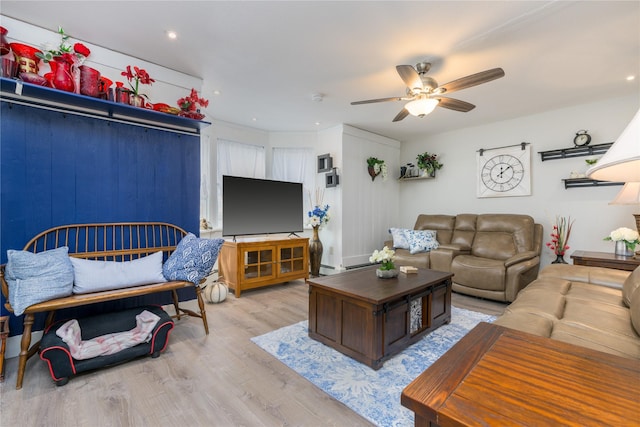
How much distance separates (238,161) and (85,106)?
8.08 feet

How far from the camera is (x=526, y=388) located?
69 cm

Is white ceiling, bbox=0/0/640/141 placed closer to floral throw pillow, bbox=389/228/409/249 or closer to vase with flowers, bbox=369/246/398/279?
vase with flowers, bbox=369/246/398/279

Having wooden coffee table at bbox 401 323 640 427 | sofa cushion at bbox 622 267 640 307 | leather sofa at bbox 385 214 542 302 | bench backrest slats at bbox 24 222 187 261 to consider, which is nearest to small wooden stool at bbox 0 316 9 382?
bench backrest slats at bbox 24 222 187 261

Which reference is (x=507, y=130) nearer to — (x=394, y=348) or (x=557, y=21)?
(x=557, y=21)

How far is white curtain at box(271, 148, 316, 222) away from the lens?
5.18 meters

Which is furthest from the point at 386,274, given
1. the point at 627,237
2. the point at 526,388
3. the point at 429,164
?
the point at 429,164

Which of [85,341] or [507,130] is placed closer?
[85,341]

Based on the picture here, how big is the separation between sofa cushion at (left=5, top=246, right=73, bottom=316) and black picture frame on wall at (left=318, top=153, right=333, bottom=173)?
11.6ft

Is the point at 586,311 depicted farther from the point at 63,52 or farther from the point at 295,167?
the point at 295,167

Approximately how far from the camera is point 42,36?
2258 mm

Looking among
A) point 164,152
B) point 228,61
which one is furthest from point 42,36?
point 228,61

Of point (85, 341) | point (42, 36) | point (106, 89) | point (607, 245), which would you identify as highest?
point (42, 36)

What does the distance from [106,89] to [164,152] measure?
0.67 m

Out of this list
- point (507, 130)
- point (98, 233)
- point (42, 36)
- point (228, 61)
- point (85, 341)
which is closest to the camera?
point (85, 341)
